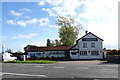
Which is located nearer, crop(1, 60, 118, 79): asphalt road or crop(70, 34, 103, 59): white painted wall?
crop(1, 60, 118, 79): asphalt road

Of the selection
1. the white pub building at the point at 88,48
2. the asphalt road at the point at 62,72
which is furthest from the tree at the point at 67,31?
the asphalt road at the point at 62,72

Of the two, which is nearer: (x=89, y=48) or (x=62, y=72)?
(x=62, y=72)

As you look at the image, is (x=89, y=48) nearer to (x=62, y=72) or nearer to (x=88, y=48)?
(x=88, y=48)

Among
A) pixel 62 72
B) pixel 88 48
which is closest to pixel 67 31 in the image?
pixel 88 48

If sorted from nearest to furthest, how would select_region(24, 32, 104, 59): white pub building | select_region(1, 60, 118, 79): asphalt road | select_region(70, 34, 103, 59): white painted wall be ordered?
select_region(1, 60, 118, 79): asphalt road → select_region(70, 34, 103, 59): white painted wall → select_region(24, 32, 104, 59): white pub building

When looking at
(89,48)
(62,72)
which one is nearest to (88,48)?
(89,48)

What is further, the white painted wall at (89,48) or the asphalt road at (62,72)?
the white painted wall at (89,48)

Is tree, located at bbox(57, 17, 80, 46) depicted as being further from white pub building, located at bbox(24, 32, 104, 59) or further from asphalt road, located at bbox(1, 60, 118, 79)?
asphalt road, located at bbox(1, 60, 118, 79)

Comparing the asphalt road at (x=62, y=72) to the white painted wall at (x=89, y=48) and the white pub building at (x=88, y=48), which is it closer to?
the white painted wall at (x=89, y=48)

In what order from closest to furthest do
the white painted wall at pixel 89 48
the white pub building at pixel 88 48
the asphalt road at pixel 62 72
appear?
1. the asphalt road at pixel 62 72
2. the white painted wall at pixel 89 48
3. the white pub building at pixel 88 48

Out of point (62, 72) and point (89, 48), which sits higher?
point (89, 48)

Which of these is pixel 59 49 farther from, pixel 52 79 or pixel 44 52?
pixel 52 79

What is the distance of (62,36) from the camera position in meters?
60.5

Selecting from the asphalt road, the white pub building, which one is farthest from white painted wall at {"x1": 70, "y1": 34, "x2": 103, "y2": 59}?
the asphalt road
